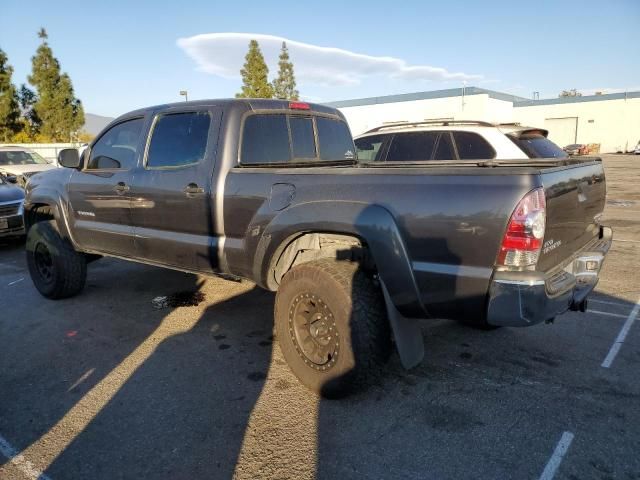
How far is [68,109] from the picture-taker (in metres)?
28.7

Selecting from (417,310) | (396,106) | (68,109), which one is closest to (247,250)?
(417,310)

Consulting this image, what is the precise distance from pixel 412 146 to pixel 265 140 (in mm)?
3636

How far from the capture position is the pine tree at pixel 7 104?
25.7m

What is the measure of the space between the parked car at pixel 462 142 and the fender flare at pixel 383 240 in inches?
155

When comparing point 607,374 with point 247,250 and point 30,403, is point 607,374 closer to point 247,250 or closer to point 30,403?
point 247,250

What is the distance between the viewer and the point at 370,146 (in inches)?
306

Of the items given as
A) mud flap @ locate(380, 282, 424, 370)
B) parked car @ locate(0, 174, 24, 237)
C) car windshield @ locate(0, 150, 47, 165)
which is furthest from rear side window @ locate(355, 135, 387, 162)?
car windshield @ locate(0, 150, 47, 165)

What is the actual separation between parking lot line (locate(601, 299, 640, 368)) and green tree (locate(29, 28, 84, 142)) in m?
31.1

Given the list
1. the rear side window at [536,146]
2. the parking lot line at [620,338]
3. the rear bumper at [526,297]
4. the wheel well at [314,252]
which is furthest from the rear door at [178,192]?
the rear side window at [536,146]

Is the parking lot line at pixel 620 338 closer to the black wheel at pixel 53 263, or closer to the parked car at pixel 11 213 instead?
the black wheel at pixel 53 263

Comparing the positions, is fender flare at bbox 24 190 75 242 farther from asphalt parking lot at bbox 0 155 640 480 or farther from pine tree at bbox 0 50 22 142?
pine tree at bbox 0 50 22 142

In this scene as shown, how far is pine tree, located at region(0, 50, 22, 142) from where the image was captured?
25.7m

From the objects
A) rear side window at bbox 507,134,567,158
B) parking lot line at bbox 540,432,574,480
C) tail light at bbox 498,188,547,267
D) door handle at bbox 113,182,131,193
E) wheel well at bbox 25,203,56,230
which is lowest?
parking lot line at bbox 540,432,574,480

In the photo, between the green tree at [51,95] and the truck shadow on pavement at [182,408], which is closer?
the truck shadow on pavement at [182,408]
